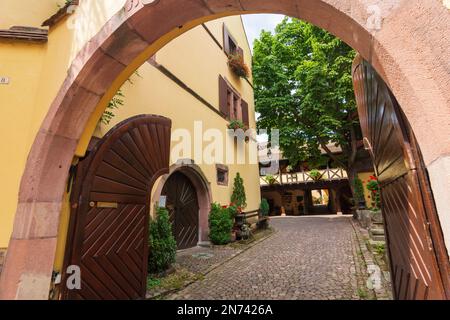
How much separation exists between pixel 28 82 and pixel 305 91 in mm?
13064

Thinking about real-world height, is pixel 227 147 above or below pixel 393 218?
above

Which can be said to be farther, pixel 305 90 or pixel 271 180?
pixel 271 180

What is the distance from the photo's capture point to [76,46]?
2.55m

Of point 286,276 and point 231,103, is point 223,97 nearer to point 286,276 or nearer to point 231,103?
point 231,103

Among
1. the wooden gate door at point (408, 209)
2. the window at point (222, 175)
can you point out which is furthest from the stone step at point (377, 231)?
the wooden gate door at point (408, 209)

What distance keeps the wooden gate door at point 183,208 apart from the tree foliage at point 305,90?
8.70m

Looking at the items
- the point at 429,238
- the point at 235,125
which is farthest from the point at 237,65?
the point at 429,238

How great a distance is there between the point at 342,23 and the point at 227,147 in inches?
308

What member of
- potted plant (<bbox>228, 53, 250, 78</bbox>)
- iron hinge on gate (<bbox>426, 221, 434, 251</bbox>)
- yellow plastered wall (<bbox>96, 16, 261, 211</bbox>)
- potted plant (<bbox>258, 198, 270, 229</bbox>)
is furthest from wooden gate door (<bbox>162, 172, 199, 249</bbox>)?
potted plant (<bbox>228, 53, 250, 78</bbox>)

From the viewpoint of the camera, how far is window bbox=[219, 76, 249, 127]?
30.5ft

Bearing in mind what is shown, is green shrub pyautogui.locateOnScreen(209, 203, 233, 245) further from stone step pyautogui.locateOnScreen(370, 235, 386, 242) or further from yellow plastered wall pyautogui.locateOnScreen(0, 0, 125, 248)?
yellow plastered wall pyautogui.locateOnScreen(0, 0, 125, 248)

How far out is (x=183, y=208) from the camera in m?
6.81
